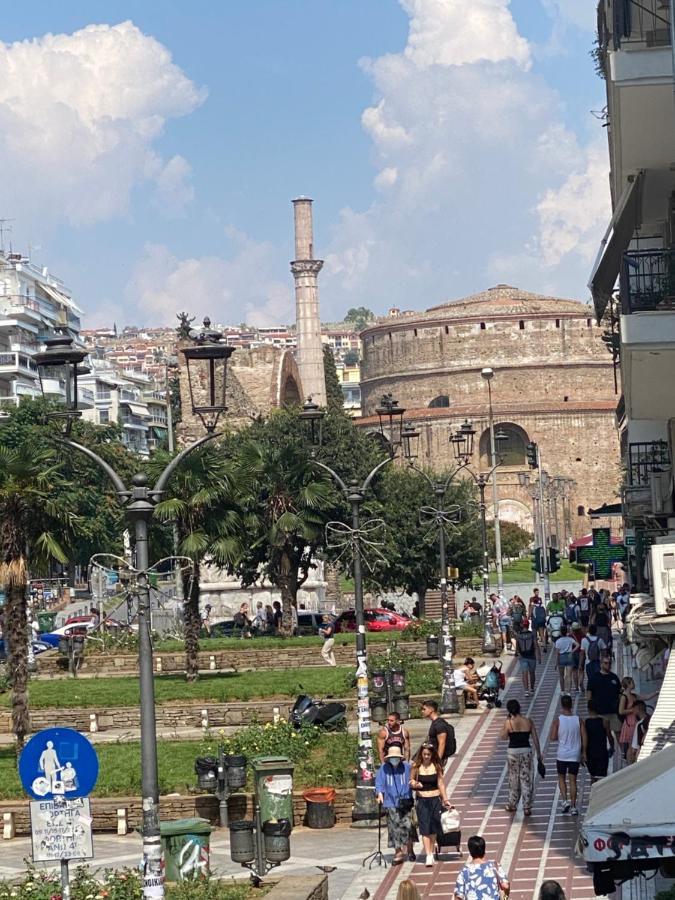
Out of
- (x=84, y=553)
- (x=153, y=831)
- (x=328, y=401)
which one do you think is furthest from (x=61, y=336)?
(x=328, y=401)

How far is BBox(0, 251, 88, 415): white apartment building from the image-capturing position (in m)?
93.8

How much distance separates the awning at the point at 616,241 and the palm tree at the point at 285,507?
19.8m

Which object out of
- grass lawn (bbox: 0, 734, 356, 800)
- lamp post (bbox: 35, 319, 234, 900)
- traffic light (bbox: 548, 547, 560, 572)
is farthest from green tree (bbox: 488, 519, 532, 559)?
lamp post (bbox: 35, 319, 234, 900)

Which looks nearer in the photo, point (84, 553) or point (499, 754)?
point (499, 754)

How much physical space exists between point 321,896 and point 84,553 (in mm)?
55594

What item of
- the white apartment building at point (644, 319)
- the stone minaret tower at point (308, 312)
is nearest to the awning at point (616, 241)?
the white apartment building at point (644, 319)

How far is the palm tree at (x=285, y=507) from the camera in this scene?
4147 centimetres

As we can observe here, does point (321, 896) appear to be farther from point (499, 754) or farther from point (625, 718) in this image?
point (499, 754)

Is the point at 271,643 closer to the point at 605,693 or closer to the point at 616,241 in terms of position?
the point at 605,693

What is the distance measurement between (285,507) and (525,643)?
14.6 meters

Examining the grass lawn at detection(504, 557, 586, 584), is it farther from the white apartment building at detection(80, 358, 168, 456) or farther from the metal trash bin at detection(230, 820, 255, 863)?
the metal trash bin at detection(230, 820, 255, 863)

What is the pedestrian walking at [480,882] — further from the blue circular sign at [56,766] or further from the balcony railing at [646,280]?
the balcony railing at [646,280]

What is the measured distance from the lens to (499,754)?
22766 mm

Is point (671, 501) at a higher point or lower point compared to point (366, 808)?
higher
